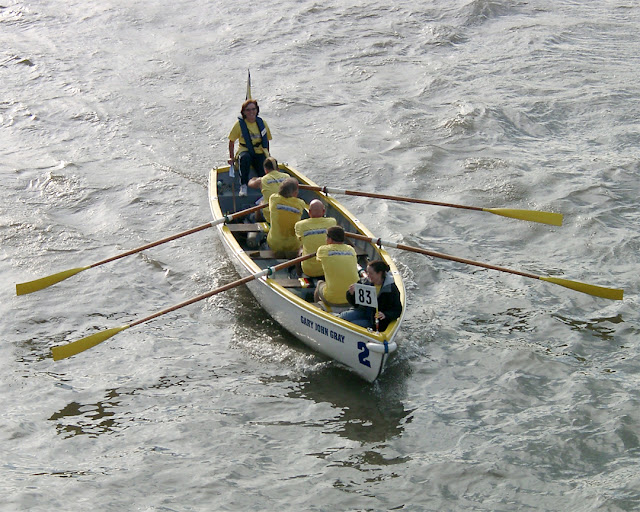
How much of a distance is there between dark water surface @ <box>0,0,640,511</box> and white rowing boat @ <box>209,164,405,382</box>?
13.3 inches

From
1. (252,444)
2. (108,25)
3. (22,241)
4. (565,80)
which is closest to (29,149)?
(22,241)

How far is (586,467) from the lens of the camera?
28.1ft

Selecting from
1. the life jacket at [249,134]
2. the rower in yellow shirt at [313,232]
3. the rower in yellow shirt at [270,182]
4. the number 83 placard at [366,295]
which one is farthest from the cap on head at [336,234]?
the life jacket at [249,134]

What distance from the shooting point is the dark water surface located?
860cm

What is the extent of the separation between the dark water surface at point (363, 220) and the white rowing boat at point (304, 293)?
0.34 metres

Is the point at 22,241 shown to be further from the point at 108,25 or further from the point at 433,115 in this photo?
the point at 108,25

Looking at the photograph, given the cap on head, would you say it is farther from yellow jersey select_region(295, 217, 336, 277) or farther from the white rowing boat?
the white rowing boat

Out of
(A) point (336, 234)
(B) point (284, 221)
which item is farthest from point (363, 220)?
(A) point (336, 234)

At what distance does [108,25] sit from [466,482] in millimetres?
20159

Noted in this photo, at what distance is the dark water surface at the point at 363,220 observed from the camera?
28.2ft

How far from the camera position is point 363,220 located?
14.6 meters

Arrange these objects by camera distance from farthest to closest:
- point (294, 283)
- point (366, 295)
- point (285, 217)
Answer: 1. point (285, 217)
2. point (294, 283)
3. point (366, 295)

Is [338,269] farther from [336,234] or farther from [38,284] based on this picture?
[38,284]

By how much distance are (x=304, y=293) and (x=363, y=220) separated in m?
4.13
